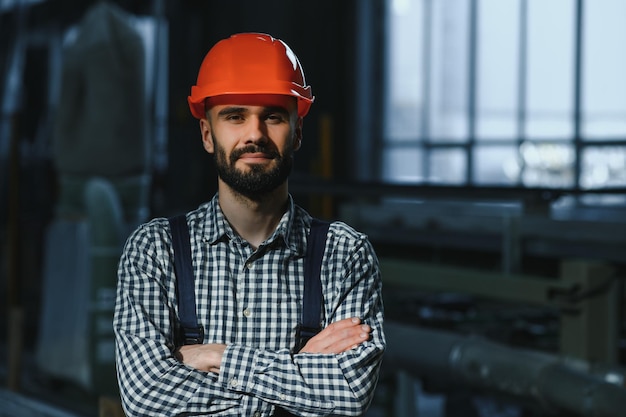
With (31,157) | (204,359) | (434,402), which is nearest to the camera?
(204,359)

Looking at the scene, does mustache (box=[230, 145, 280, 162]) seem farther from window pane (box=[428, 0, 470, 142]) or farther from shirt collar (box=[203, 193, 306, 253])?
window pane (box=[428, 0, 470, 142])

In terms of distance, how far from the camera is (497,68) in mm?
10461

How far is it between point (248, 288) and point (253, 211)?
0.43 feet

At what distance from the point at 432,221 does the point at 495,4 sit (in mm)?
5291

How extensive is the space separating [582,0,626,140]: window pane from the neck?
856 cm

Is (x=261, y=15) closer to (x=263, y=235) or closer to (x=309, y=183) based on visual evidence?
(x=309, y=183)

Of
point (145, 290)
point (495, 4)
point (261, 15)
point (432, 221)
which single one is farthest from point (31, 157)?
point (145, 290)

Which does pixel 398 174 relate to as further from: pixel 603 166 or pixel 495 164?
pixel 603 166

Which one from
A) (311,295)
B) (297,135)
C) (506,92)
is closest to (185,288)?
(311,295)

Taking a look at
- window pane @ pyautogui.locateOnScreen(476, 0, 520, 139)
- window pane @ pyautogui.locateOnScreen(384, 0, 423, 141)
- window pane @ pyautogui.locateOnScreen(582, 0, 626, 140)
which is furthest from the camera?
window pane @ pyautogui.locateOnScreen(384, 0, 423, 141)

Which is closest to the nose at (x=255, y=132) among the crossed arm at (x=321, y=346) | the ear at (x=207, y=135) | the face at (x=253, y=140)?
the face at (x=253, y=140)

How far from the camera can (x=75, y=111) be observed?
18.6 feet

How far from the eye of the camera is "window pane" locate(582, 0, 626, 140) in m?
9.40

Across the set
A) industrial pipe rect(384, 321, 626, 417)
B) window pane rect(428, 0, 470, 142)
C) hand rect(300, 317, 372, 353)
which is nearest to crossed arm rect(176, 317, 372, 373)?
hand rect(300, 317, 372, 353)
